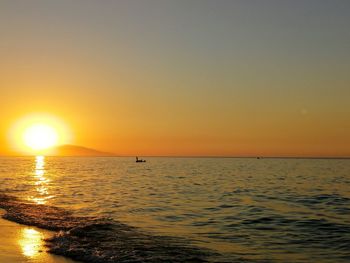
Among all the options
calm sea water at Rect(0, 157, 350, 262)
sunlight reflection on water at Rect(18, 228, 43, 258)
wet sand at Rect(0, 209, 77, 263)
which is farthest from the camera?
calm sea water at Rect(0, 157, 350, 262)

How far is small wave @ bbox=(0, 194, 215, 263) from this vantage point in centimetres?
1455

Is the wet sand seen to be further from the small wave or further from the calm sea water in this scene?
the calm sea water

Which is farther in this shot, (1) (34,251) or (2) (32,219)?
(2) (32,219)

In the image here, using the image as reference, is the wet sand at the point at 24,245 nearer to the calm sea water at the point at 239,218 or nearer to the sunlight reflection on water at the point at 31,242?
the sunlight reflection on water at the point at 31,242

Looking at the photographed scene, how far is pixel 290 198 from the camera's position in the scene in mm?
34125

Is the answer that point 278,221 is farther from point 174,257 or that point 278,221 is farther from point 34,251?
point 34,251

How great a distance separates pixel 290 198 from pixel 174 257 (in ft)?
71.9

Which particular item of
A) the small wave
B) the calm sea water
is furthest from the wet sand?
the calm sea water

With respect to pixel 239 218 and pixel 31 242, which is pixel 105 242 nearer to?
pixel 31 242

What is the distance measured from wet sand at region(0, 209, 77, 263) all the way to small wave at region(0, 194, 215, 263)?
0.49 metres

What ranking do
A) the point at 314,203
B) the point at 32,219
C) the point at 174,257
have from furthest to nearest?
the point at 314,203 < the point at 32,219 < the point at 174,257

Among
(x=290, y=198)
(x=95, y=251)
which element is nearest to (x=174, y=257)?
(x=95, y=251)

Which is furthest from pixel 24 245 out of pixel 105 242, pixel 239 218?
pixel 239 218

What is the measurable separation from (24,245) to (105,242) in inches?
124
